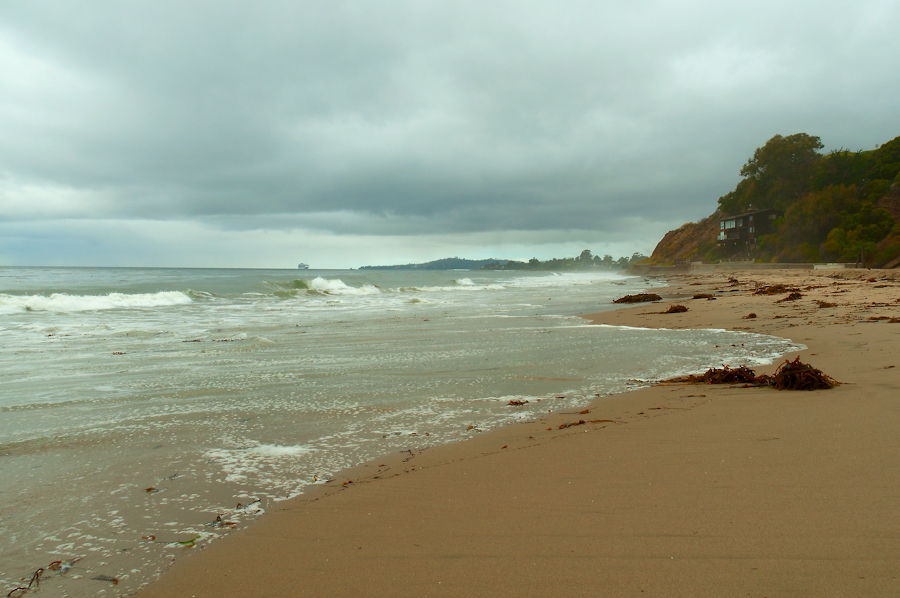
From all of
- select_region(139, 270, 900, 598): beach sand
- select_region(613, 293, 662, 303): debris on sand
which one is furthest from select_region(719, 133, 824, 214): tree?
select_region(139, 270, 900, 598): beach sand

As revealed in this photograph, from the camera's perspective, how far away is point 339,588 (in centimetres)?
200

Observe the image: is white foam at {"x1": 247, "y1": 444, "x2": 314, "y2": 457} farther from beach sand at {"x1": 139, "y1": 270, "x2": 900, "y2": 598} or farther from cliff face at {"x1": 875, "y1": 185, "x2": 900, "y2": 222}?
cliff face at {"x1": 875, "y1": 185, "x2": 900, "y2": 222}

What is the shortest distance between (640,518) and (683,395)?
276 centimetres

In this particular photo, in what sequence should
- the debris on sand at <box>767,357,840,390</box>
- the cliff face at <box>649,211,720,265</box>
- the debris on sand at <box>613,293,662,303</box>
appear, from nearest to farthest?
the debris on sand at <box>767,357,840,390</box>, the debris on sand at <box>613,293,662,303</box>, the cliff face at <box>649,211,720,265</box>

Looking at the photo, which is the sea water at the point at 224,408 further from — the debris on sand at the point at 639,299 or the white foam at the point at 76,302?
the debris on sand at the point at 639,299

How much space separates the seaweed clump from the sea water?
610mm

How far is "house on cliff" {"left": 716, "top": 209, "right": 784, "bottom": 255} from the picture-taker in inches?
2335

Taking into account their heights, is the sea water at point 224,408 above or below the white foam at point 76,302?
below

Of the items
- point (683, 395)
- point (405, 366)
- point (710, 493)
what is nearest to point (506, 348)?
point (405, 366)

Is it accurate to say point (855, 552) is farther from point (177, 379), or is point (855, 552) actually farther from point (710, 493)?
point (177, 379)

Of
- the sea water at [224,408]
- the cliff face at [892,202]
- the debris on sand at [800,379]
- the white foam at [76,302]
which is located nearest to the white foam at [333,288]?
the white foam at [76,302]

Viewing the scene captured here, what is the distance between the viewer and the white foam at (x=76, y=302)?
674 inches

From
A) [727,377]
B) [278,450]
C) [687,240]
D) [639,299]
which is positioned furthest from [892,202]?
[278,450]

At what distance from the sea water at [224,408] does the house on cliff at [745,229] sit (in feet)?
196
